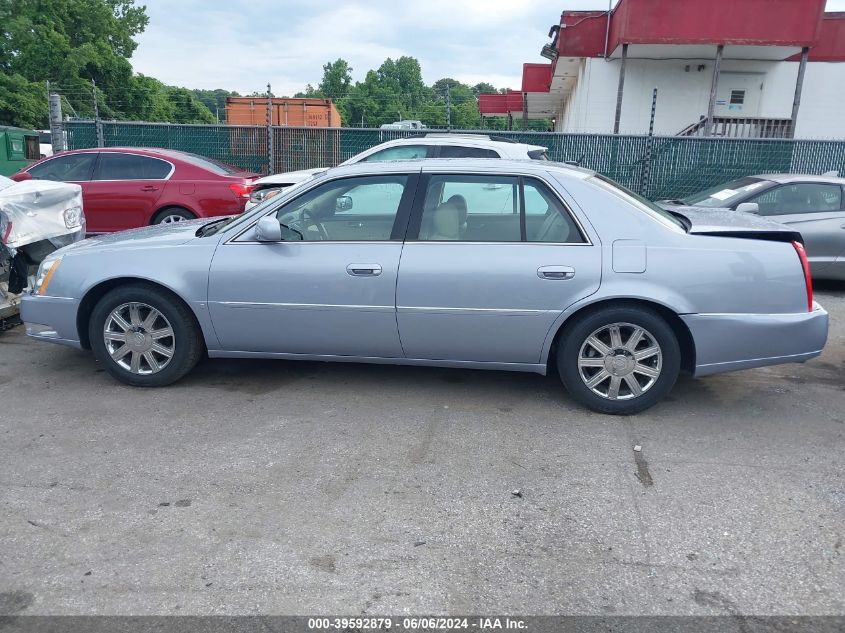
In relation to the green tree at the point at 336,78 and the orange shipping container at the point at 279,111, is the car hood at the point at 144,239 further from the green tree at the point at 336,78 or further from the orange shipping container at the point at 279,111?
the green tree at the point at 336,78

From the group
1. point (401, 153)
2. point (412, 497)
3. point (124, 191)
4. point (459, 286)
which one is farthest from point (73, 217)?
point (412, 497)

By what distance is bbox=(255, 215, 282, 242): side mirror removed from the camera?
4.49m

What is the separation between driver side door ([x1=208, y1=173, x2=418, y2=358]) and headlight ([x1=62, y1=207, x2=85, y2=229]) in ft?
8.28

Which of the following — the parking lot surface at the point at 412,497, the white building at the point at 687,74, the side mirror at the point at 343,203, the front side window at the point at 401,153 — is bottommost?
the parking lot surface at the point at 412,497

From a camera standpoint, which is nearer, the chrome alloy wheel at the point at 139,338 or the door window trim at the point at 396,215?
the door window trim at the point at 396,215

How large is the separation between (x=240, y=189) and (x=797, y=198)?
6.87m

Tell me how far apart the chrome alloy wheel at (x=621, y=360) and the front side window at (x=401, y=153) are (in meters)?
5.26

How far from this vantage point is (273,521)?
10.4ft

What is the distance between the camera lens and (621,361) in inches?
170

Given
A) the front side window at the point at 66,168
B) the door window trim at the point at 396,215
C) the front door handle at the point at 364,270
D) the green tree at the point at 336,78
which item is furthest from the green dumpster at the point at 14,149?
the green tree at the point at 336,78

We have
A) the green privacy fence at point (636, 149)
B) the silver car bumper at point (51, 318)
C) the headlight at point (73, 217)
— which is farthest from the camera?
the green privacy fence at point (636, 149)

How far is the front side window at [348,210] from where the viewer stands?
4.62 metres

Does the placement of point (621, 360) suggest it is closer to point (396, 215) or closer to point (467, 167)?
point (467, 167)

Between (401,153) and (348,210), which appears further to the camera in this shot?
(401,153)
